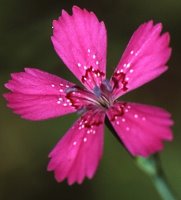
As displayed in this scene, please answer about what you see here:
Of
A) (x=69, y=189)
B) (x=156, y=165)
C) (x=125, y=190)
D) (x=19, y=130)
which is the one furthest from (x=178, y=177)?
(x=156, y=165)

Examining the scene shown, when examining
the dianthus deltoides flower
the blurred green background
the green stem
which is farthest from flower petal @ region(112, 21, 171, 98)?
the blurred green background

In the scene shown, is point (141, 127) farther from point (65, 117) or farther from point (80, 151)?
point (65, 117)

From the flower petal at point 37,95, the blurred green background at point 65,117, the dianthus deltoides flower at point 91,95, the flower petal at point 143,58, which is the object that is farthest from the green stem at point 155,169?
the blurred green background at point 65,117

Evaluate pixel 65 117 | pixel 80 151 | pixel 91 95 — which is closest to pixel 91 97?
pixel 91 95

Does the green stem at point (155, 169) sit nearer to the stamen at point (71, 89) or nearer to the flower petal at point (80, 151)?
the flower petal at point (80, 151)

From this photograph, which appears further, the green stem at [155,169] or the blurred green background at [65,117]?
the blurred green background at [65,117]

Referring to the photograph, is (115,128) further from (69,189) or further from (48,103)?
(69,189)

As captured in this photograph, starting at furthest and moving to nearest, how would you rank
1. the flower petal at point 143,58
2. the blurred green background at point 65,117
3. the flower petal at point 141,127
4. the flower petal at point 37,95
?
1. the blurred green background at point 65,117
2. the flower petal at point 37,95
3. the flower petal at point 143,58
4. the flower petal at point 141,127
